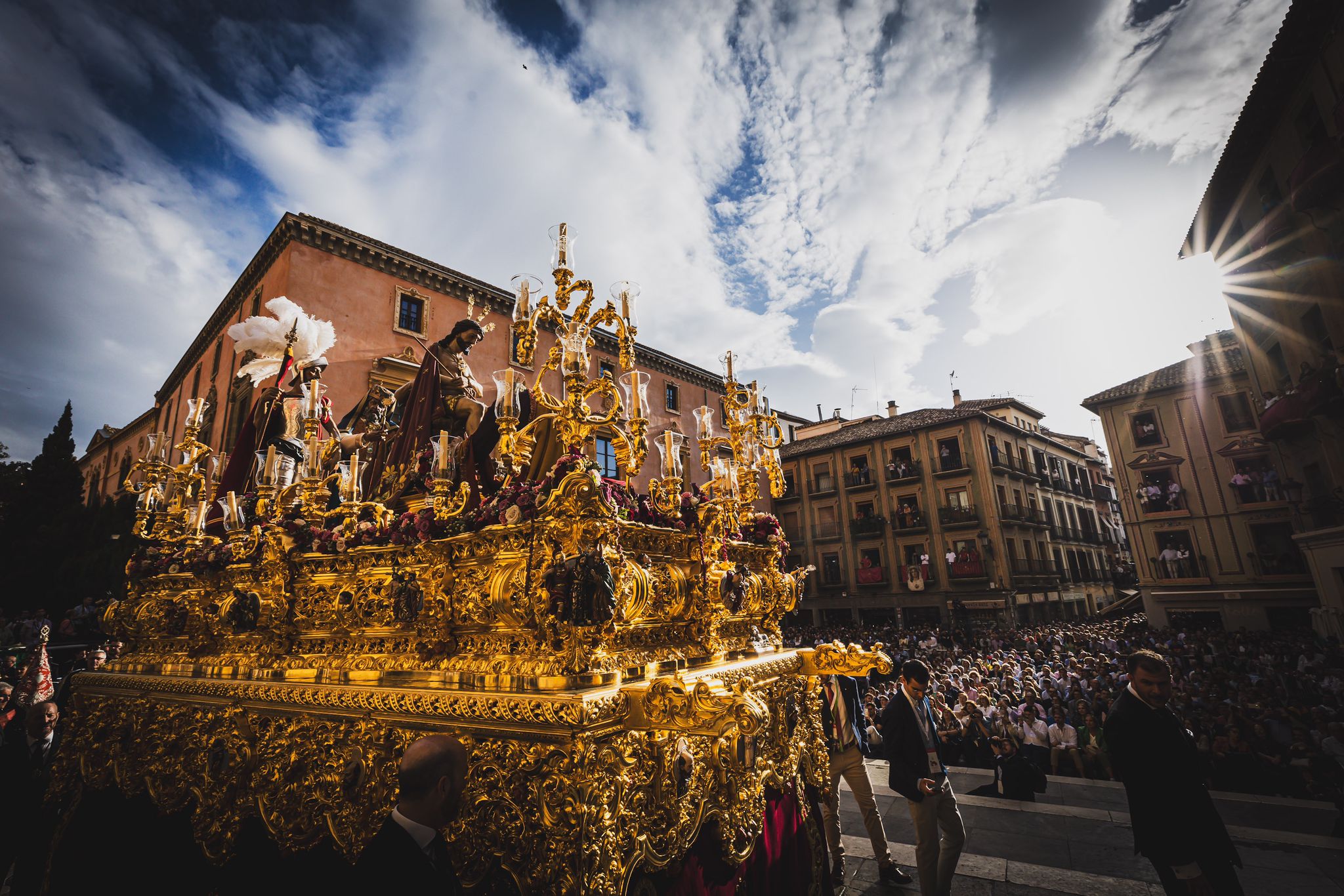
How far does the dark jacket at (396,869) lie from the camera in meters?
2.03

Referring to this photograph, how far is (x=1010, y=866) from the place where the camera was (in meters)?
4.97

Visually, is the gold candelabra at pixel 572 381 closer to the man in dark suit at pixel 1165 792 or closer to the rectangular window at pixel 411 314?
the man in dark suit at pixel 1165 792

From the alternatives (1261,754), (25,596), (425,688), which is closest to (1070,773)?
(1261,754)

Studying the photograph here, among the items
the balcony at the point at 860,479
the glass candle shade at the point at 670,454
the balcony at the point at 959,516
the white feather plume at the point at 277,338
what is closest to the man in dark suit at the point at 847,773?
the glass candle shade at the point at 670,454

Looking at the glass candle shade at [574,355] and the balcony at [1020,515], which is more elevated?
the balcony at [1020,515]

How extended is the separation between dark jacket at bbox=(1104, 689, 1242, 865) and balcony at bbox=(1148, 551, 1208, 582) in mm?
26564

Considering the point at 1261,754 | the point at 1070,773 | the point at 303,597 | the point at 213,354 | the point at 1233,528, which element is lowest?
the point at 1070,773

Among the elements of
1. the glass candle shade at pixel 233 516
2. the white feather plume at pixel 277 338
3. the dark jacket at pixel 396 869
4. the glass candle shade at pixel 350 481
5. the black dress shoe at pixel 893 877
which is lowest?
the black dress shoe at pixel 893 877

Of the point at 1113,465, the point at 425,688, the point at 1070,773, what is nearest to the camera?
the point at 425,688

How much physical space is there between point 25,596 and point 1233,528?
4089cm

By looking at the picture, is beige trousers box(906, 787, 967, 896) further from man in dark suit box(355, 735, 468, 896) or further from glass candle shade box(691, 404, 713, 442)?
man in dark suit box(355, 735, 468, 896)

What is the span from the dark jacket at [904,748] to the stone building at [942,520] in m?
26.3

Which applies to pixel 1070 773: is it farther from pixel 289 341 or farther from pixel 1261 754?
pixel 289 341

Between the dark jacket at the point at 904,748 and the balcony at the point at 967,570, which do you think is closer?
the dark jacket at the point at 904,748
